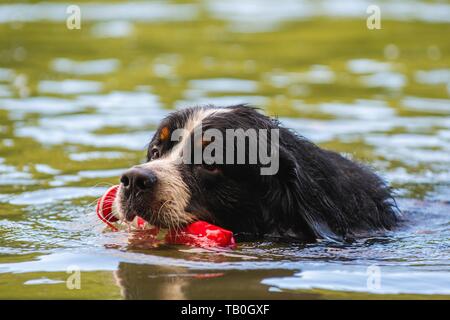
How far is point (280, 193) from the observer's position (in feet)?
22.9

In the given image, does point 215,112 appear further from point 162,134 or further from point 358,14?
point 358,14

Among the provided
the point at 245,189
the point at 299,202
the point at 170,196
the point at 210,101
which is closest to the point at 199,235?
the point at 170,196

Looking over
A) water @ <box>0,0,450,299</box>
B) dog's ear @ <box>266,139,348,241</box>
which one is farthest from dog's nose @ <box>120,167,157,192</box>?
dog's ear @ <box>266,139,348,241</box>

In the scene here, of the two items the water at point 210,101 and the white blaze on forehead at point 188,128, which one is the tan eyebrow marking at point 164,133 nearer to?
the white blaze on forehead at point 188,128

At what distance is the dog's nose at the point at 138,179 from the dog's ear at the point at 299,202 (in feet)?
2.87

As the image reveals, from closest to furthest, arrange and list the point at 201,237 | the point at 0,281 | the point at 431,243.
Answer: the point at 0,281 → the point at 201,237 → the point at 431,243

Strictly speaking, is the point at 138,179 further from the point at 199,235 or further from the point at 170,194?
the point at 199,235

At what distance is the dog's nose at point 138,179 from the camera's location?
664cm

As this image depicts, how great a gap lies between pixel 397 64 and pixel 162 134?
29.0ft

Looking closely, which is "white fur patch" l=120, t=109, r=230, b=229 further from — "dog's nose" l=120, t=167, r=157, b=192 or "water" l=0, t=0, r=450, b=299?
"water" l=0, t=0, r=450, b=299

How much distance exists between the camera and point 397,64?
15.3 m

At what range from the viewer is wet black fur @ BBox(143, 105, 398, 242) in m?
6.84

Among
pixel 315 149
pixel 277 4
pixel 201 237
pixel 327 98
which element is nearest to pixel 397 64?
pixel 327 98

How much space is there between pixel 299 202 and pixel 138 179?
1196mm
